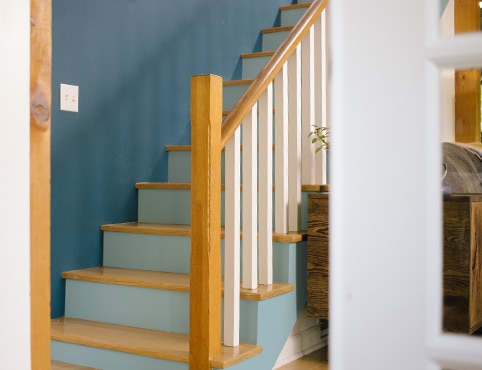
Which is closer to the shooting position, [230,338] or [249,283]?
[230,338]

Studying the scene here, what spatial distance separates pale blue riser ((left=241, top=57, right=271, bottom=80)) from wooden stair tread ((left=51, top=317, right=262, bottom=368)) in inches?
87.6

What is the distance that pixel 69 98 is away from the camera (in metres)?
3.10

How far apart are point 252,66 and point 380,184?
3.79 m

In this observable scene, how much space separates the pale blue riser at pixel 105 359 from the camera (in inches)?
95.2

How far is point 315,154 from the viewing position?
3.15 metres

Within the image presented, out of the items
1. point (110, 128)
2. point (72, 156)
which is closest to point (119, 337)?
point (72, 156)

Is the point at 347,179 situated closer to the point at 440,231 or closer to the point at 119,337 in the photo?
the point at 440,231

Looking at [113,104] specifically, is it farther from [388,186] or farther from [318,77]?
[388,186]

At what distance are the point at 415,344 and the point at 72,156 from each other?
2546 millimetres

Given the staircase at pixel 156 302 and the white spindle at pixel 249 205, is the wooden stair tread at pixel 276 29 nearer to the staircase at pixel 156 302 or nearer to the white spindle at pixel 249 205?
the staircase at pixel 156 302

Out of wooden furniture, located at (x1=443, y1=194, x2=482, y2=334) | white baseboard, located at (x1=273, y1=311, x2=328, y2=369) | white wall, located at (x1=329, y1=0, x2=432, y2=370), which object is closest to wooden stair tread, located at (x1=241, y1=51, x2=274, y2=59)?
white baseboard, located at (x1=273, y1=311, x2=328, y2=369)

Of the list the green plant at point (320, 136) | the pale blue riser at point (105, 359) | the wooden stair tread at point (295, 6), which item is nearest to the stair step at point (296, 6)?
the wooden stair tread at point (295, 6)
